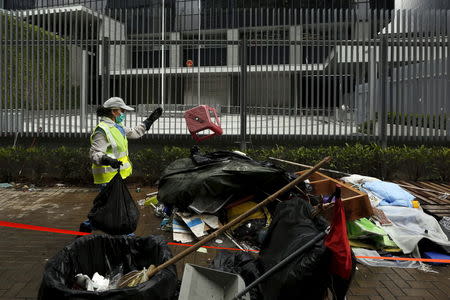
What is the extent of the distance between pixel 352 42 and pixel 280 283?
21.6ft

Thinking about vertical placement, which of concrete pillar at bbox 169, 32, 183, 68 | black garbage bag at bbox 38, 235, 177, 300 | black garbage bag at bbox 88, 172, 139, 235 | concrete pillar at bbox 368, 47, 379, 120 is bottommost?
black garbage bag at bbox 38, 235, 177, 300

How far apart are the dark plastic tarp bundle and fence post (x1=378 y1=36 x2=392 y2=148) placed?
400 centimetres

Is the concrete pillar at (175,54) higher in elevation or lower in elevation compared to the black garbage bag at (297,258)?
higher

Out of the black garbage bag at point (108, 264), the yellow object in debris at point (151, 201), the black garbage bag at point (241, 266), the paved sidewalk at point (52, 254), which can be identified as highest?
the black garbage bag at point (108, 264)

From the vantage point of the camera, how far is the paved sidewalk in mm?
3477

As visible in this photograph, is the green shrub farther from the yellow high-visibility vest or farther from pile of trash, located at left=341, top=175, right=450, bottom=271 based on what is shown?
the yellow high-visibility vest

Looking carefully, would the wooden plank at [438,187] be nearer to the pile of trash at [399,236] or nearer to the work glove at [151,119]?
the pile of trash at [399,236]

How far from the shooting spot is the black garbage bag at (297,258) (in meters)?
2.57

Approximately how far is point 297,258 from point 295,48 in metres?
6.29

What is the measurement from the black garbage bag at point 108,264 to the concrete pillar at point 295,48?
593 cm

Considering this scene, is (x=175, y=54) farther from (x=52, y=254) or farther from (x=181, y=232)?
(x=52, y=254)

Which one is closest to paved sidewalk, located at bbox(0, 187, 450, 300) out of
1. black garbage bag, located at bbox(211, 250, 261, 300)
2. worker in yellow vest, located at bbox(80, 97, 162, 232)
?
black garbage bag, located at bbox(211, 250, 261, 300)

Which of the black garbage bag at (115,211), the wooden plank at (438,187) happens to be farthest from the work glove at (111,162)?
the wooden plank at (438,187)

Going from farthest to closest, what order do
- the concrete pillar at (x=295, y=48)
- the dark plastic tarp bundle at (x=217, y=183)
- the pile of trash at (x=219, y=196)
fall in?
the concrete pillar at (x=295, y=48), the dark plastic tarp bundle at (x=217, y=183), the pile of trash at (x=219, y=196)
